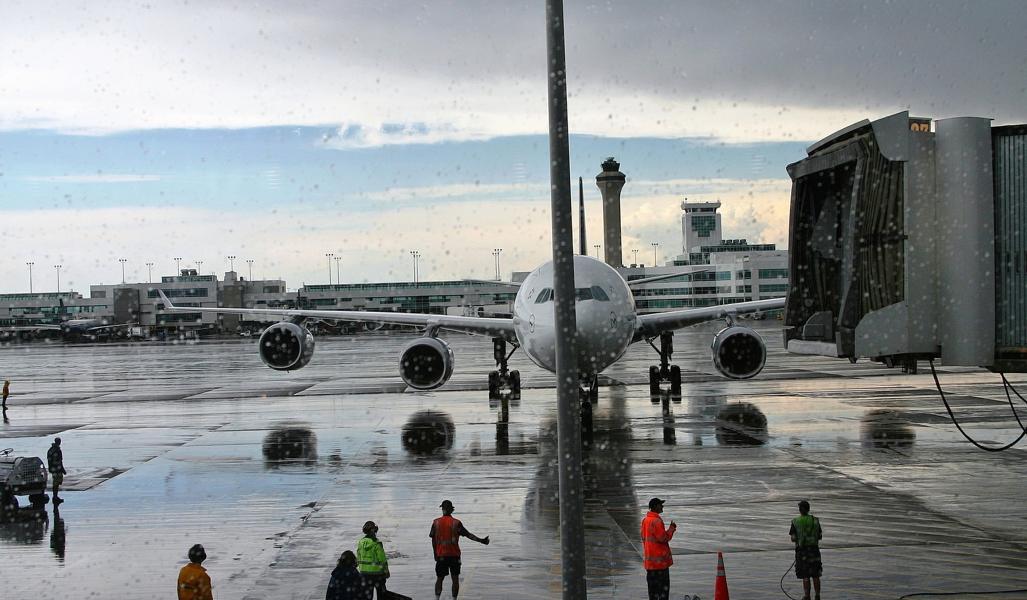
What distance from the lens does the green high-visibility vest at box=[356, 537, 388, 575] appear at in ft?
30.2

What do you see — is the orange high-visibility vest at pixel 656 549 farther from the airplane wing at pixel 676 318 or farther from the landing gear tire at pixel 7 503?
the airplane wing at pixel 676 318

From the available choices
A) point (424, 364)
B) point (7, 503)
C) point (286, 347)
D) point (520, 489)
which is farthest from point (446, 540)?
point (286, 347)

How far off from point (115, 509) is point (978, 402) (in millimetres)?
22407

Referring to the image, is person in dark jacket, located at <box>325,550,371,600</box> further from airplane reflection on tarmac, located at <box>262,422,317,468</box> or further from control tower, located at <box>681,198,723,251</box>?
control tower, located at <box>681,198,723,251</box>

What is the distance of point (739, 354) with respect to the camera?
25734mm

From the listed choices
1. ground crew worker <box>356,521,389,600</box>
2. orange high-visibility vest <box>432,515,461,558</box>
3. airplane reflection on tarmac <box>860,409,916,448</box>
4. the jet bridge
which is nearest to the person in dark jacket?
ground crew worker <box>356,521,389,600</box>

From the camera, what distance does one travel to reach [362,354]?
196 feet

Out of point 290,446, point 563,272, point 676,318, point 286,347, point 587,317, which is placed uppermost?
point 563,272

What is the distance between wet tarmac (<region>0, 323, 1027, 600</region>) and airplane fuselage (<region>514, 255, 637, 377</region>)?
1914mm

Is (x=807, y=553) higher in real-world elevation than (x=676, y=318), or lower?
lower

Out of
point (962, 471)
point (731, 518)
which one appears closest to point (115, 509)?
point (731, 518)

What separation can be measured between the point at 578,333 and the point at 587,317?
405 millimetres

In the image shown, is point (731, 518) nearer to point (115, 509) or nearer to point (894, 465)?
point (894, 465)

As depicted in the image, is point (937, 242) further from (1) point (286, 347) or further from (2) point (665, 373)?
(1) point (286, 347)
